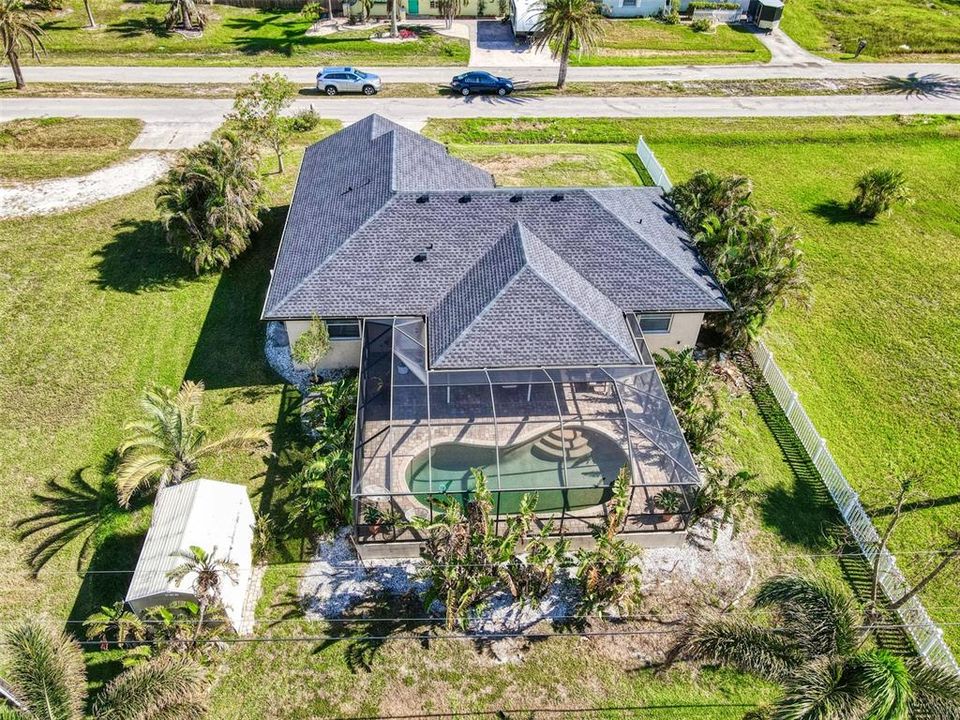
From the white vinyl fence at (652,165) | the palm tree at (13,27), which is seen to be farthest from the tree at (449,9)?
the palm tree at (13,27)

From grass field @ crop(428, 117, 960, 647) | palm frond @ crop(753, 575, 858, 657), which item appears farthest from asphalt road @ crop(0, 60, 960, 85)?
palm frond @ crop(753, 575, 858, 657)

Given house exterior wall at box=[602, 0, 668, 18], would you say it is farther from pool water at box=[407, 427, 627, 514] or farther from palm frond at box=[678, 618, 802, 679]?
palm frond at box=[678, 618, 802, 679]

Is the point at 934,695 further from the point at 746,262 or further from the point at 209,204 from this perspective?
the point at 209,204

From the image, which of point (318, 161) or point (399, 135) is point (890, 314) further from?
point (318, 161)

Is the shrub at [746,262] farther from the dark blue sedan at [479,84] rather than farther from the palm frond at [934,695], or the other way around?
the dark blue sedan at [479,84]

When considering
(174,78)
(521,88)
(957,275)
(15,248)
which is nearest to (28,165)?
(15,248)

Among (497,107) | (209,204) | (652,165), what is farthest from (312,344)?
(497,107)
